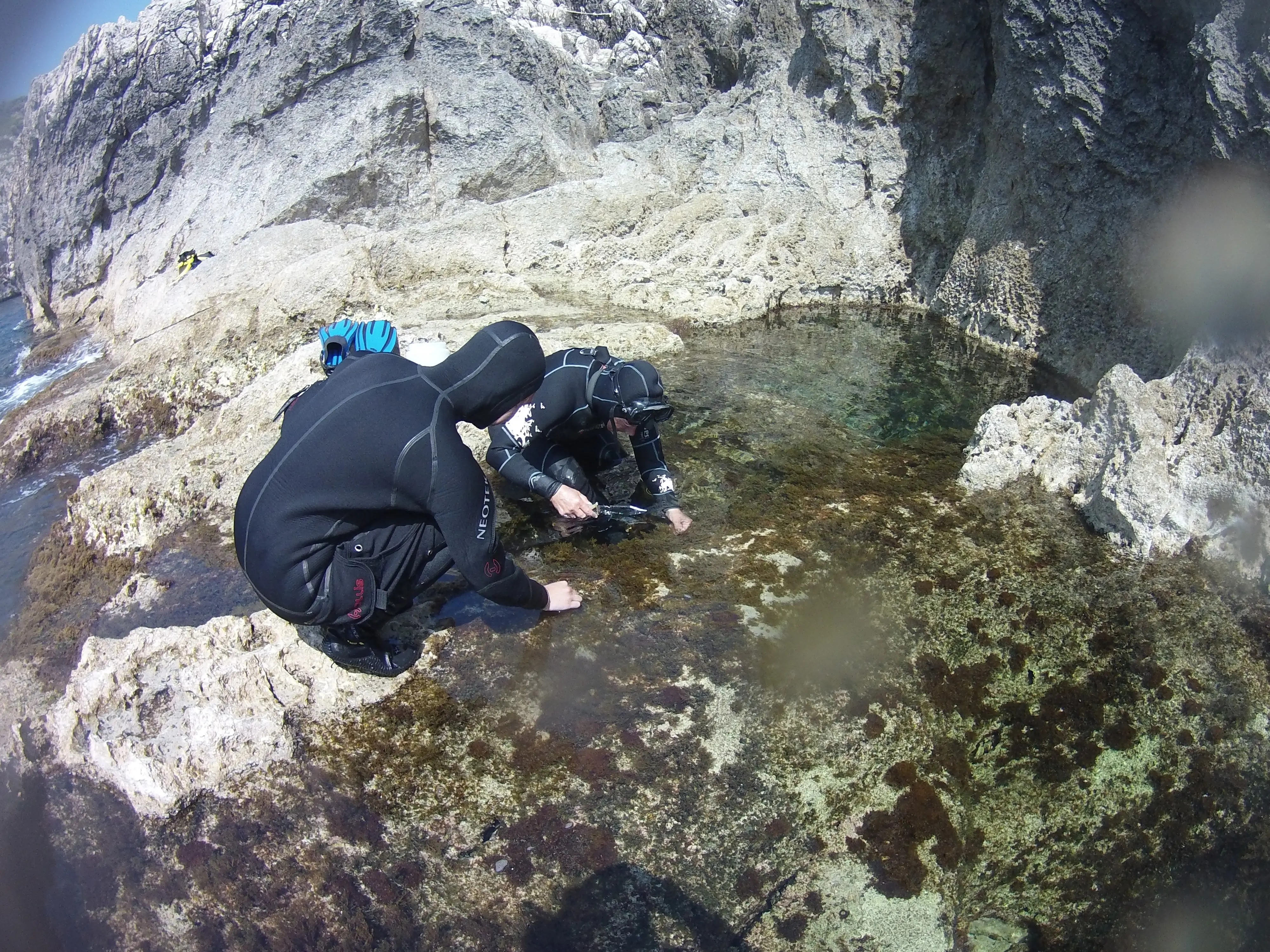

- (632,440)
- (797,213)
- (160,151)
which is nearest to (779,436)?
(632,440)

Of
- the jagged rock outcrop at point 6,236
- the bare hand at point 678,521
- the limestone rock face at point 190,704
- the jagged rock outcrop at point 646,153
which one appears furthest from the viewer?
the jagged rock outcrop at point 6,236

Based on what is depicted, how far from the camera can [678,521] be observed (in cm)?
386

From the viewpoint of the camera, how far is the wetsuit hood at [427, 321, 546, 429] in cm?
259

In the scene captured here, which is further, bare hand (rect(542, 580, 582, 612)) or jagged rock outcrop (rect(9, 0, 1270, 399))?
jagged rock outcrop (rect(9, 0, 1270, 399))

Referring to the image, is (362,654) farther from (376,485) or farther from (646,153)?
(646,153)

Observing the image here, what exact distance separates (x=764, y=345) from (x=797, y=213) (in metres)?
2.43

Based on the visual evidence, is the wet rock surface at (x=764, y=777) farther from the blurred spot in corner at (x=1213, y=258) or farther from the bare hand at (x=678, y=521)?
the blurred spot in corner at (x=1213, y=258)

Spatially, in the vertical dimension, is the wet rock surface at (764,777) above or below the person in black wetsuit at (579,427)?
below

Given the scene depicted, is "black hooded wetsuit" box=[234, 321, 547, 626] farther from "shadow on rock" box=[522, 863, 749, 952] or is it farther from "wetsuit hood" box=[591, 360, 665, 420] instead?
"shadow on rock" box=[522, 863, 749, 952]

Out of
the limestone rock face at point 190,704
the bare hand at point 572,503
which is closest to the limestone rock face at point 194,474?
the limestone rock face at point 190,704

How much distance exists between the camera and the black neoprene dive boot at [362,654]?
118 inches

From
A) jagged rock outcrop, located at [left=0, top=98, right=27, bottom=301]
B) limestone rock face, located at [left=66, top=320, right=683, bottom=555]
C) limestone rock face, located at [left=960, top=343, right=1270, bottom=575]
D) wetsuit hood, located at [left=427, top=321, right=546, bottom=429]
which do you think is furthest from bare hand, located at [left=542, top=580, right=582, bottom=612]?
jagged rock outcrop, located at [left=0, top=98, right=27, bottom=301]

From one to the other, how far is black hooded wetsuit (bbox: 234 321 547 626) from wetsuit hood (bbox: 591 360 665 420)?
86 cm

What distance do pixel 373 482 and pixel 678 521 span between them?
1.73 meters
